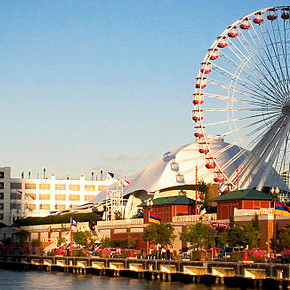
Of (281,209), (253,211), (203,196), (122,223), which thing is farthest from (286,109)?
(122,223)

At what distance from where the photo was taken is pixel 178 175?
138875 millimetres

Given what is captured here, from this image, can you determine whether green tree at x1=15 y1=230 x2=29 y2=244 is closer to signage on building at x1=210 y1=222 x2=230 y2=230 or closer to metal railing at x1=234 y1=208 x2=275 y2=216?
signage on building at x1=210 y1=222 x2=230 y2=230

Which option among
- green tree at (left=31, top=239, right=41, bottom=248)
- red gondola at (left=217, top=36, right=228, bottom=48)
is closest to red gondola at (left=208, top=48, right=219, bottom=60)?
red gondola at (left=217, top=36, right=228, bottom=48)

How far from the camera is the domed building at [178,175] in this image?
136 m

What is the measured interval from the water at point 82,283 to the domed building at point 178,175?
4130cm

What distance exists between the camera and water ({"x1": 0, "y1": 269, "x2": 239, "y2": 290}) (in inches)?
3017

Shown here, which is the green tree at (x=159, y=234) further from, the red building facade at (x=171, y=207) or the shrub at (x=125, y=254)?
the red building facade at (x=171, y=207)

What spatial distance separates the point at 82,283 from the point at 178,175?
5691 cm

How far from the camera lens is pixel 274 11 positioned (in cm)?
10081

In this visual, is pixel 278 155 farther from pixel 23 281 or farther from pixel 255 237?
pixel 23 281

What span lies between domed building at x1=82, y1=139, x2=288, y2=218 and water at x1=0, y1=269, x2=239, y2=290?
41298 millimetres

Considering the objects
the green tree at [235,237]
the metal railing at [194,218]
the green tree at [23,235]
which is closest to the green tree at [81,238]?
the metal railing at [194,218]

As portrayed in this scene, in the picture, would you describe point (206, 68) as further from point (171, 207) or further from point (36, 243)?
point (36, 243)

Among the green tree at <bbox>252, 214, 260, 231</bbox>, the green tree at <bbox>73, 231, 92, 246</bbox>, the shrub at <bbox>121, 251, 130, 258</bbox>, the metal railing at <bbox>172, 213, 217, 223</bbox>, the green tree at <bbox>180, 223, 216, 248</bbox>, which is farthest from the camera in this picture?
the green tree at <bbox>73, 231, 92, 246</bbox>
